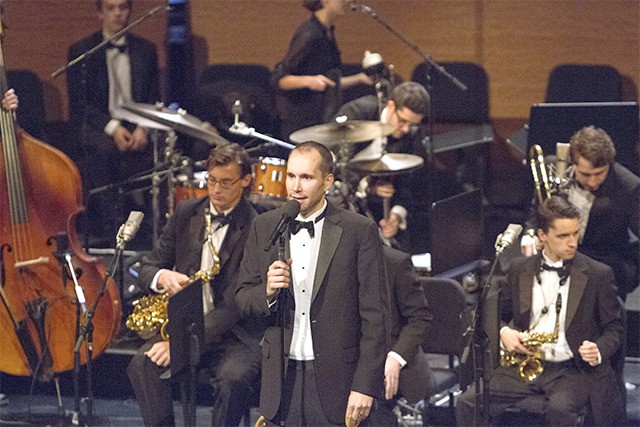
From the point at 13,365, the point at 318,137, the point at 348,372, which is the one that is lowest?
the point at 13,365

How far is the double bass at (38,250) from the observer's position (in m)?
5.96

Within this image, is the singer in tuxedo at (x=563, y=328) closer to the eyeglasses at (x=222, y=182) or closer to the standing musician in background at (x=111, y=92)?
the eyeglasses at (x=222, y=182)

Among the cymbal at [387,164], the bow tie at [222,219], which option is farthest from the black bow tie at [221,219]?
the cymbal at [387,164]

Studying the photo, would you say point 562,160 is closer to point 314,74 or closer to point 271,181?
point 271,181

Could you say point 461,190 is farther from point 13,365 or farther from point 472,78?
point 13,365

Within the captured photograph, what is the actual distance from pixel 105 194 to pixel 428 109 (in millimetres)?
2341

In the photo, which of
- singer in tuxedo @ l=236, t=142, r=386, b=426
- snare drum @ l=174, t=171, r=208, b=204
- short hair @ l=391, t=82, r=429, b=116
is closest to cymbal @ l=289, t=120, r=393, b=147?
short hair @ l=391, t=82, r=429, b=116

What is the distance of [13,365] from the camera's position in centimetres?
611

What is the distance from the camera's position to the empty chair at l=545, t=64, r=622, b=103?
805 centimetres

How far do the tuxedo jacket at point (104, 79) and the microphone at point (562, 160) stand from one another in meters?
2.86

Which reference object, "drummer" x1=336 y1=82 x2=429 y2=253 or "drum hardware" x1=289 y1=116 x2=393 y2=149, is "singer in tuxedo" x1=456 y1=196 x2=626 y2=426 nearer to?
"drummer" x1=336 y1=82 x2=429 y2=253

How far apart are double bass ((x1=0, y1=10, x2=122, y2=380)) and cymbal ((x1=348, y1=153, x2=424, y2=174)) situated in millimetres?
1748

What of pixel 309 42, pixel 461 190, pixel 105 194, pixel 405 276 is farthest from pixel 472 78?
pixel 405 276

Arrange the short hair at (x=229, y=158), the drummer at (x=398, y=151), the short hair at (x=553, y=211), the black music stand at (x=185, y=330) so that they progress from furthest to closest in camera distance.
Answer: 1. the drummer at (x=398, y=151)
2. the short hair at (x=229, y=158)
3. the short hair at (x=553, y=211)
4. the black music stand at (x=185, y=330)
